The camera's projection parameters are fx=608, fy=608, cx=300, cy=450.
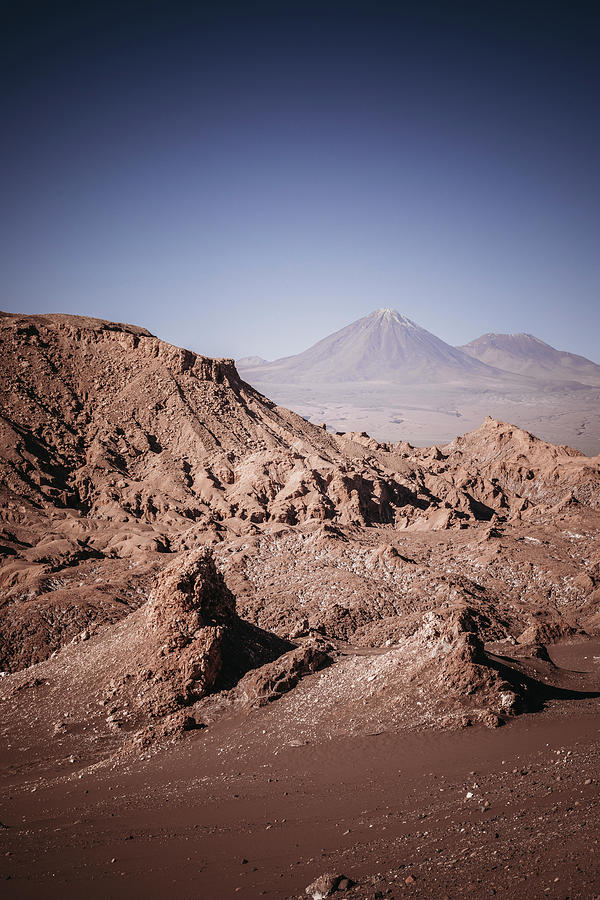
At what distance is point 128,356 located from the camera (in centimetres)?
4509

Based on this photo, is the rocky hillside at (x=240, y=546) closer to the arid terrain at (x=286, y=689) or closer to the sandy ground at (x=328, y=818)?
the arid terrain at (x=286, y=689)

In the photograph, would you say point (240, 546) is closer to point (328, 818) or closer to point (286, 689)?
point (286, 689)

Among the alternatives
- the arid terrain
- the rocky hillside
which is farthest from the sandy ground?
the rocky hillside

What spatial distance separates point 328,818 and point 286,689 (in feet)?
17.8

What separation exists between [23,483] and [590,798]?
31432 mm

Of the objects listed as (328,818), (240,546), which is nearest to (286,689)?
(328,818)

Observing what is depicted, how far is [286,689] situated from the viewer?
45.9 feet

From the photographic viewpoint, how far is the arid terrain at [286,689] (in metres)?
7.53

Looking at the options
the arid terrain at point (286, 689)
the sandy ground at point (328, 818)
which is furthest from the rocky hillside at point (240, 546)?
the sandy ground at point (328, 818)

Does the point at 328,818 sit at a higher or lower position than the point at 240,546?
lower

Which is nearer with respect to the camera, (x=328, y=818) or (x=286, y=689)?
(x=328, y=818)

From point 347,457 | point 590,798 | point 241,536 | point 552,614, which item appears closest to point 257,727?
point 590,798

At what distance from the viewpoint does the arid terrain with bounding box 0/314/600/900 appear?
753 cm

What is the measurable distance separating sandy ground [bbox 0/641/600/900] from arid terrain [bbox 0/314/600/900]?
0.13ft
